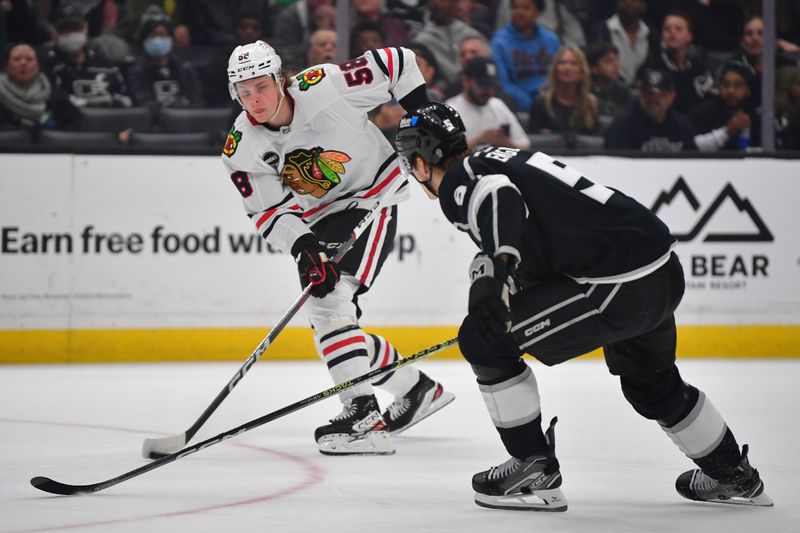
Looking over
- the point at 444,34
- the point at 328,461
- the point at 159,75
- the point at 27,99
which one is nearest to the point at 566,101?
the point at 444,34

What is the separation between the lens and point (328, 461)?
3.21 metres

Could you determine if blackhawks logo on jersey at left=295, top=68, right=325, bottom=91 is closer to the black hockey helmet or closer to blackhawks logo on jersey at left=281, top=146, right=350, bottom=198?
blackhawks logo on jersey at left=281, top=146, right=350, bottom=198

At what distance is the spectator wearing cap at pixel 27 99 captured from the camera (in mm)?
6156

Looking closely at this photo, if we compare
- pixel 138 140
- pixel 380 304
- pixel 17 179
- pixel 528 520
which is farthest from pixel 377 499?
pixel 138 140

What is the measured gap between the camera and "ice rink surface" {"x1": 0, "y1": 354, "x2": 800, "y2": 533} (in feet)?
7.86

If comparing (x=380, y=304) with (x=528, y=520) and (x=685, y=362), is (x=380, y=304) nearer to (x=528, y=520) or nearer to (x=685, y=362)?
(x=685, y=362)

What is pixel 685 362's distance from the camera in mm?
5656

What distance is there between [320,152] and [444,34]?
334 centimetres

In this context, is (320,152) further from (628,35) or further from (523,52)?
(628,35)

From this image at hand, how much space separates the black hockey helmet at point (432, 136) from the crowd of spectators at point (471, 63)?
3.50m

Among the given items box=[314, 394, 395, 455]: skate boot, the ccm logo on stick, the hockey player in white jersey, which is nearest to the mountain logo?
the hockey player in white jersey

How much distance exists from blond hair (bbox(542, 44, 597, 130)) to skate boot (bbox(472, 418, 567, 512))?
4185mm

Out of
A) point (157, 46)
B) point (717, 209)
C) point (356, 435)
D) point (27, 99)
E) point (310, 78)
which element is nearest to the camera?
point (356, 435)

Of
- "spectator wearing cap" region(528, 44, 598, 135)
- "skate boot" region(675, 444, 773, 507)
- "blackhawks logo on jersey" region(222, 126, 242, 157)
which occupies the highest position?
"blackhawks logo on jersey" region(222, 126, 242, 157)
